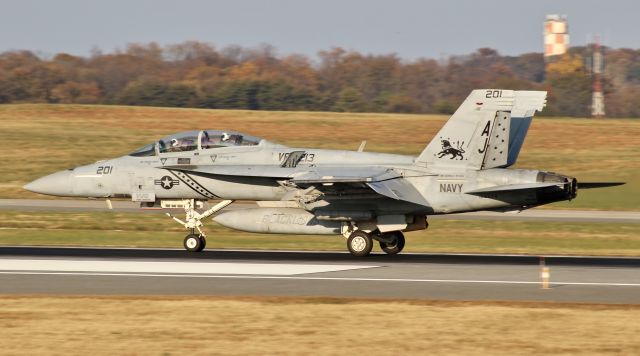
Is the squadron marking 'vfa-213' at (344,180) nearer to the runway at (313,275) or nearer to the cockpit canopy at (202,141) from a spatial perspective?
the cockpit canopy at (202,141)

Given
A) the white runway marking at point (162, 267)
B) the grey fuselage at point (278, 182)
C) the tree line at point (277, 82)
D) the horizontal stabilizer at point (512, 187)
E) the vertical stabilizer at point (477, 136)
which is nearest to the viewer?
the white runway marking at point (162, 267)

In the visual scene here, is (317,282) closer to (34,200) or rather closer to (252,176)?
(252,176)

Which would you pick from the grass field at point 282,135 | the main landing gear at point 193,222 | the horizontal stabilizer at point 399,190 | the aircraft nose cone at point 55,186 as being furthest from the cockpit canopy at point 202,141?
the grass field at point 282,135

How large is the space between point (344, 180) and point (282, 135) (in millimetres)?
39994

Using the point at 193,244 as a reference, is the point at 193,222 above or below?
above

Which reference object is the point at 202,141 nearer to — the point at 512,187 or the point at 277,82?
the point at 512,187

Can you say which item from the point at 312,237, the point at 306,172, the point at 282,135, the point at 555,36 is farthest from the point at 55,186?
the point at 555,36

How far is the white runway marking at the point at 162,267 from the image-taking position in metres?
A: 20.9

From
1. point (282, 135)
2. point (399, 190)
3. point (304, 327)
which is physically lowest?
point (304, 327)

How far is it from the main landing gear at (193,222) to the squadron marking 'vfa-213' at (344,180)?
3 cm

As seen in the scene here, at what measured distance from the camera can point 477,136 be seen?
24.0 m

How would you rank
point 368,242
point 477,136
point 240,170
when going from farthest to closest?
1. point 240,170
2. point 368,242
3. point 477,136

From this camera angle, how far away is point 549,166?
56656 mm

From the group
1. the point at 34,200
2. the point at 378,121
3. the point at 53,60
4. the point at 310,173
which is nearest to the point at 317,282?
the point at 310,173
